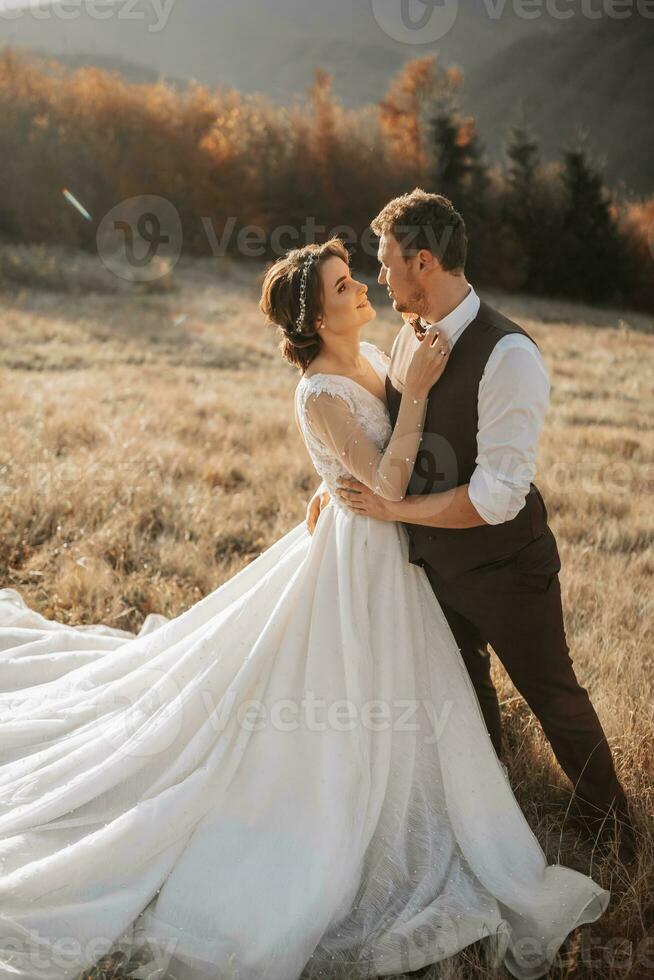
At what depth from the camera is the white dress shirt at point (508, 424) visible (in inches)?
98.5

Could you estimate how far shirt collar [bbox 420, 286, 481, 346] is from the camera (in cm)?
267

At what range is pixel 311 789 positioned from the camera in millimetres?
2803

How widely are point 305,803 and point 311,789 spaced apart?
2.0 inches

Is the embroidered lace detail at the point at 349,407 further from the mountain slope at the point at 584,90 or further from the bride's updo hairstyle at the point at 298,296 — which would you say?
the mountain slope at the point at 584,90

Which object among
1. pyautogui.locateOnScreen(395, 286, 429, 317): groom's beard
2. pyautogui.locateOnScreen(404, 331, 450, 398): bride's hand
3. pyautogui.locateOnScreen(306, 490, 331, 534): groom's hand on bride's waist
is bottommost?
A: pyautogui.locateOnScreen(306, 490, 331, 534): groom's hand on bride's waist

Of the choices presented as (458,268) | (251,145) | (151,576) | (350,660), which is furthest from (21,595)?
(251,145)

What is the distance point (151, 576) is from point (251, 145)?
2905cm

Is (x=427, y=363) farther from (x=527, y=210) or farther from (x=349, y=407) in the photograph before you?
(x=527, y=210)

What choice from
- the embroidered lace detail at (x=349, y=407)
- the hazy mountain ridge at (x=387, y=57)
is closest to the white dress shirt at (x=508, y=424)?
the embroidered lace detail at (x=349, y=407)

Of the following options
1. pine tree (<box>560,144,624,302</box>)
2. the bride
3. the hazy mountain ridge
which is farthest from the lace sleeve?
the hazy mountain ridge

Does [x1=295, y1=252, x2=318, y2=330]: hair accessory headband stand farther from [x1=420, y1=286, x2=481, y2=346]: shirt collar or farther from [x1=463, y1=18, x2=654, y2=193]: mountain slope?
[x1=463, y1=18, x2=654, y2=193]: mountain slope

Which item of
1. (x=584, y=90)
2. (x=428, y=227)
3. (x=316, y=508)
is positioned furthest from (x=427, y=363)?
(x=584, y=90)

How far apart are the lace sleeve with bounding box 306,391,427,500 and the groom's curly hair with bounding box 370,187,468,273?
49 centimetres

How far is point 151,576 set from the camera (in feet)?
16.7
